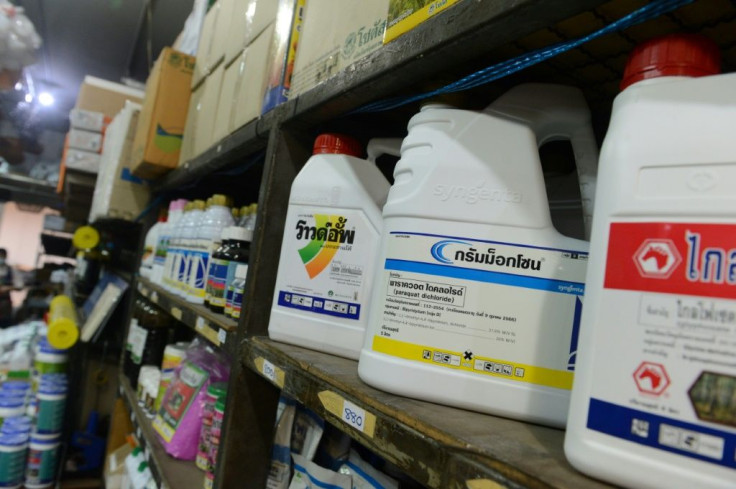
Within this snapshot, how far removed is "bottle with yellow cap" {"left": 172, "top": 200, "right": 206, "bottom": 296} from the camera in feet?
4.82

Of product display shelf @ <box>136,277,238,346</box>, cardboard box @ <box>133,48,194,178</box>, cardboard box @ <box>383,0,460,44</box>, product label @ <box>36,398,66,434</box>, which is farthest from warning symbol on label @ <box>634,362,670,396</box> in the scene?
product label @ <box>36,398,66,434</box>

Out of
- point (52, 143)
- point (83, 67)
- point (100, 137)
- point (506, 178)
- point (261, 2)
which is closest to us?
point (506, 178)

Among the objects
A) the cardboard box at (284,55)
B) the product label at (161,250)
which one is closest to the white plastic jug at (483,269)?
the cardboard box at (284,55)

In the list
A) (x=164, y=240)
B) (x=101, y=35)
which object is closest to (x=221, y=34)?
(x=164, y=240)

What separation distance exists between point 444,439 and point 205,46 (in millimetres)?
1743

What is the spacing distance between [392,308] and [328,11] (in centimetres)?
61

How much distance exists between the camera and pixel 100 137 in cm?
321

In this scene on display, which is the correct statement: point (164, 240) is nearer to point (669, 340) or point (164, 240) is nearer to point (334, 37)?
point (334, 37)

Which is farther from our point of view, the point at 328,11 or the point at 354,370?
the point at 328,11

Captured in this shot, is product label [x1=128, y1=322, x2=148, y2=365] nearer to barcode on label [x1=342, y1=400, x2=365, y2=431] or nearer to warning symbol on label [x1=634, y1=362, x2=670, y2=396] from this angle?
barcode on label [x1=342, y1=400, x2=365, y2=431]

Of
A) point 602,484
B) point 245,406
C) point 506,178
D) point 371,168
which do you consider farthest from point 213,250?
point 602,484

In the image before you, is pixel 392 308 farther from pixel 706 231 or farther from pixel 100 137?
pixel 100 137

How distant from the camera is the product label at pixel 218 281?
1173mm

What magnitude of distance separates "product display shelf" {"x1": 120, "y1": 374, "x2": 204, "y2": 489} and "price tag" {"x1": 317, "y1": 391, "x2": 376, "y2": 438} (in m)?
0.77
